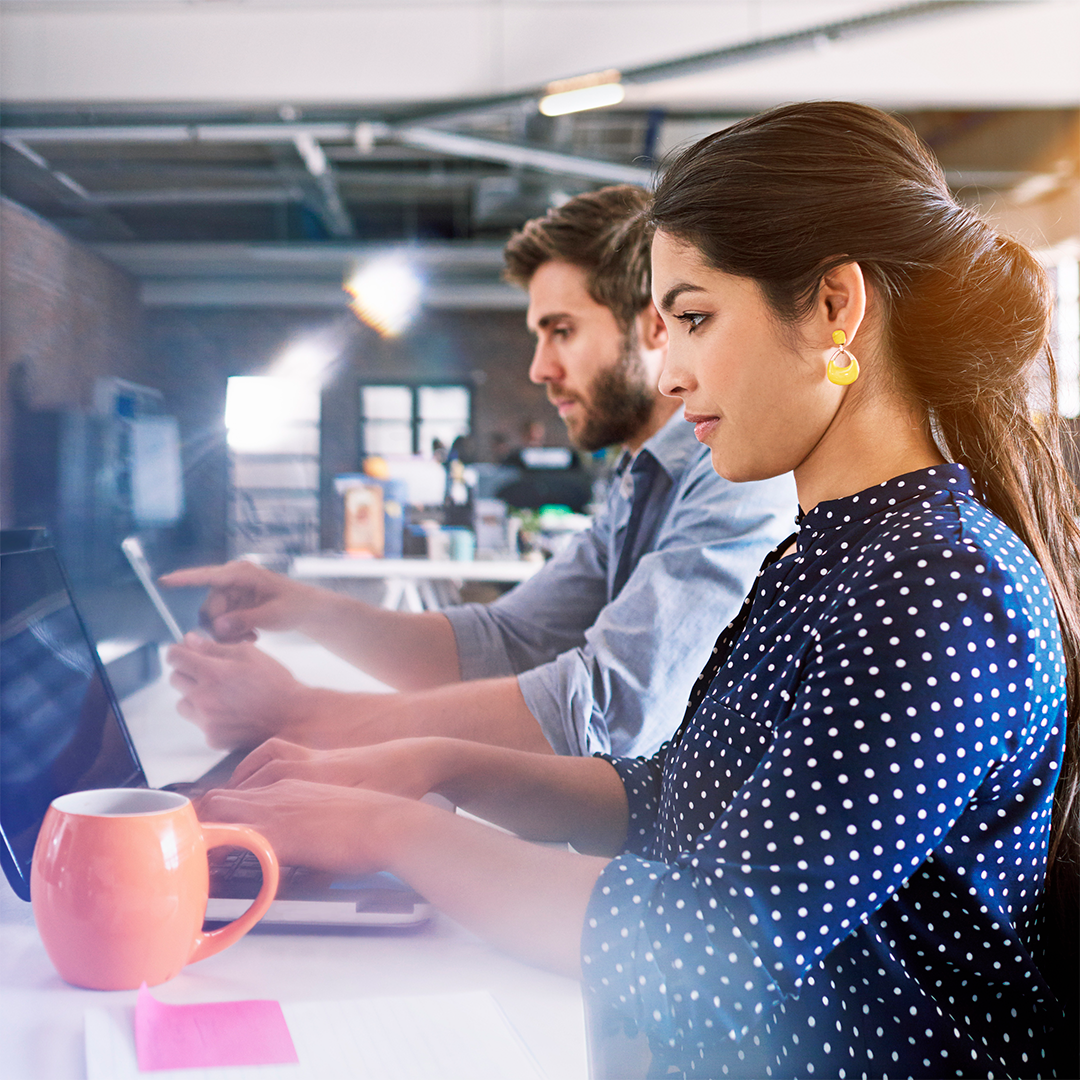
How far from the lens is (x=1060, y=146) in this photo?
5.16 metres

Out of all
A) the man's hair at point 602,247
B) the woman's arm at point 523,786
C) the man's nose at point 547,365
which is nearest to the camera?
the woman's arm at point 523,786

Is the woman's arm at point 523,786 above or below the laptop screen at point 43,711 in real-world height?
below

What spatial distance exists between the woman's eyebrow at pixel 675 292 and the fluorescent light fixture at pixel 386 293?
7039 mm

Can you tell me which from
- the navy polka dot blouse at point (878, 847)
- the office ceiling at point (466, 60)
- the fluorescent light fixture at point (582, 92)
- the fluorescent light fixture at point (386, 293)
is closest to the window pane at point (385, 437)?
the fluorescent light fixture at point (386, 293)

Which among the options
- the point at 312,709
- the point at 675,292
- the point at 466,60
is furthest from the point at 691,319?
the point at 466,60

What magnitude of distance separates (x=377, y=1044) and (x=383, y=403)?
28.4ft

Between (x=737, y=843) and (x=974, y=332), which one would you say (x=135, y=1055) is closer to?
(x=737, y=843)

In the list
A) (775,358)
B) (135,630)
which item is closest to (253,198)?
(135,630)

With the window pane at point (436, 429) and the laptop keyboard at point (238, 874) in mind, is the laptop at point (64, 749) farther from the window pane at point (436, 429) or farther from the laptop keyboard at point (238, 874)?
the window pane at point (436, 429)

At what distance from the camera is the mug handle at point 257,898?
406 millimetres

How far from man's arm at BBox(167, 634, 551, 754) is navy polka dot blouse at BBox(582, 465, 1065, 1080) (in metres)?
0.36

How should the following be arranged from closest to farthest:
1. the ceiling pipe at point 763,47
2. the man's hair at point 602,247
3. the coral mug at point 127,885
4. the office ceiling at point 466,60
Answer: the coral mug at point 127,885
the man's hair at point 602,247
the ceiling pipe at point 763,47
the office ceiling at point 466,60

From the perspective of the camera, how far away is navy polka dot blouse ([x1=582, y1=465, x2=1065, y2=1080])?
39 cm

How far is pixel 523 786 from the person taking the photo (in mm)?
666
